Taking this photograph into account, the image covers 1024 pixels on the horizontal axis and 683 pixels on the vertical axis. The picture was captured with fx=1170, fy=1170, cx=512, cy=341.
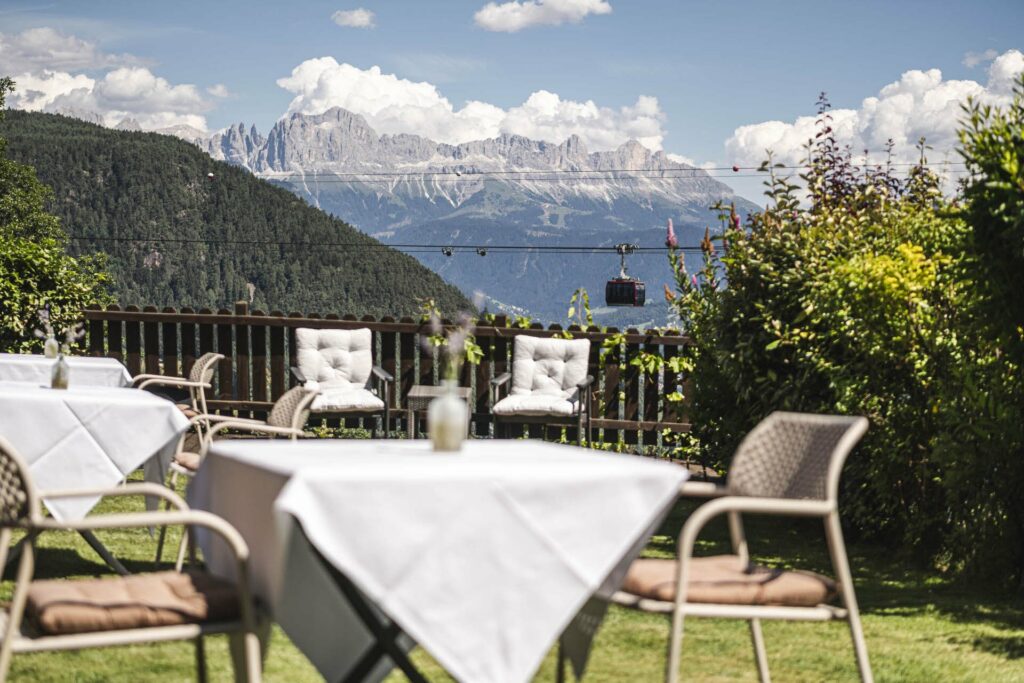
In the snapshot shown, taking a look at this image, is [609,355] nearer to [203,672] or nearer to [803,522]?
[803,522]

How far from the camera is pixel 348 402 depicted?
9305mm

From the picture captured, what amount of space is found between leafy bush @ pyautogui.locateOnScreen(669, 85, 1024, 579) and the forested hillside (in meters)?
66.4

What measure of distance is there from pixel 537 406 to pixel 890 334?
3.88 meters

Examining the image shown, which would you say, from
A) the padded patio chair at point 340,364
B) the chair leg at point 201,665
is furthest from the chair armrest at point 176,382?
the chair leg at point 201,665

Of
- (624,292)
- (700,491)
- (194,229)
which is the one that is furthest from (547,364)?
(194,229)

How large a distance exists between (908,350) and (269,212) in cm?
7692

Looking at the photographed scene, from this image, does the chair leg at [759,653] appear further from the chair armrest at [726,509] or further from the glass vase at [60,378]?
the glass vase at [60,378]

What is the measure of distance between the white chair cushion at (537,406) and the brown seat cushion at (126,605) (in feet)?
21.0

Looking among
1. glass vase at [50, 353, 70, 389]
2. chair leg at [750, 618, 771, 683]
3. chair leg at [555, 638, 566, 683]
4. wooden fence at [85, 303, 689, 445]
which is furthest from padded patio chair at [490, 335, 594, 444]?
chair leg at [555, 638, 566, 683]

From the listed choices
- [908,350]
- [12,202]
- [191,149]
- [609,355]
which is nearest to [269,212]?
[191,149]

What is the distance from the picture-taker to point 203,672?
2957mm

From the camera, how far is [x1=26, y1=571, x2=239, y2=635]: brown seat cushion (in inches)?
95.3

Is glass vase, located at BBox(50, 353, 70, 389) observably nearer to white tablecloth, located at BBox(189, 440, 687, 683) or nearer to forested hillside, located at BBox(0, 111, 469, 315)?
white tablecloth, located at BBox(189, 440, 687, 683)

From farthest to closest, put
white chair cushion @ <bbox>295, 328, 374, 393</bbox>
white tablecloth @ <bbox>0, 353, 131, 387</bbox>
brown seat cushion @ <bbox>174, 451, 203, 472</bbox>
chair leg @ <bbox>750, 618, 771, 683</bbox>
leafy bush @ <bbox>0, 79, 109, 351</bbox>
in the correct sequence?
white chair cushion @ <bbox>295, 328, 374, 393</bbox> → leafy bush @ <bbox>0, 79, 109, 351</bbox> → white tablecloth @ <bbox>0, 353, 131, 387</bbox> → brown seat cushion @ <bbox>174, 451, 203, 472</bbox> → chair leg @ <bbox>750, 618, 771, 683</bbox>
